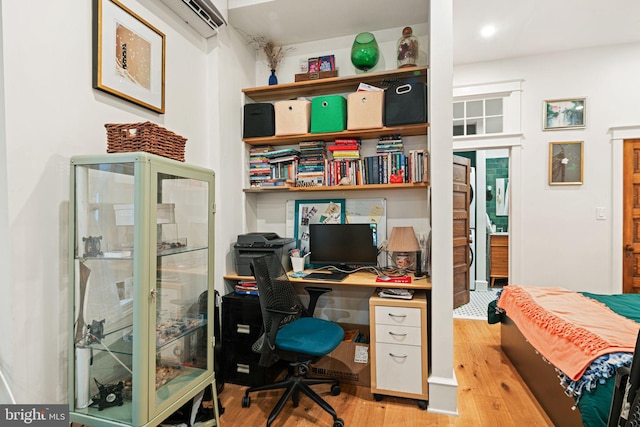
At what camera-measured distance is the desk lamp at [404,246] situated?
2398mm

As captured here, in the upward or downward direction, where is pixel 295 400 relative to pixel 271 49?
downward

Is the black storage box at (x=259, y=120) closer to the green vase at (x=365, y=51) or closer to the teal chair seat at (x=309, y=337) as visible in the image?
the green vase at (x=365, y=51)

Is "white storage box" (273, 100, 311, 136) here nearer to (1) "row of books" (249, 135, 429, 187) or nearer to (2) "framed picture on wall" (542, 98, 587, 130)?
(1) "row of books" (249, 135, 429, 187)

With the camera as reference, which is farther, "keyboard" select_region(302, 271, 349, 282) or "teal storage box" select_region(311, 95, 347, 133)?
"teal storage box" select_region(311, 95, 347, 133)

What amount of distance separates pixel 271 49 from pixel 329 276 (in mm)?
2111

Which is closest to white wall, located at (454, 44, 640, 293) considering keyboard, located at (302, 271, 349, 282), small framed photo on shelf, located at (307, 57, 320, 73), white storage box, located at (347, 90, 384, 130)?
white storage box, located at (347, 90, 384, 130)

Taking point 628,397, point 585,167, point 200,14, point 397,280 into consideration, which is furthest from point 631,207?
point 200,14

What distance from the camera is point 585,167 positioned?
3418mm

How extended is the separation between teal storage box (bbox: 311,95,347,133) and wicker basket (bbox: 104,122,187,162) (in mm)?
1358

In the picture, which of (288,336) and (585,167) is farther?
(585,167)

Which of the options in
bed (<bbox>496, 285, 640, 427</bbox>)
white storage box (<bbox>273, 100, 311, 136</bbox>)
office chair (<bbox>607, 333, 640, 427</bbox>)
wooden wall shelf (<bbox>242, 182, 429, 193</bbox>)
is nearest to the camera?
office chair (<bbox>607, 333, 640, 427</bbox>)

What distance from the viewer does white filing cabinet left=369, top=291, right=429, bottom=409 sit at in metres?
2.10

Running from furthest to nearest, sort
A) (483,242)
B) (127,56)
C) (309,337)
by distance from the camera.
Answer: (483,242) → (309,337) → (127,56)

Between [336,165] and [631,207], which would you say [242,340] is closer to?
[336,165]
